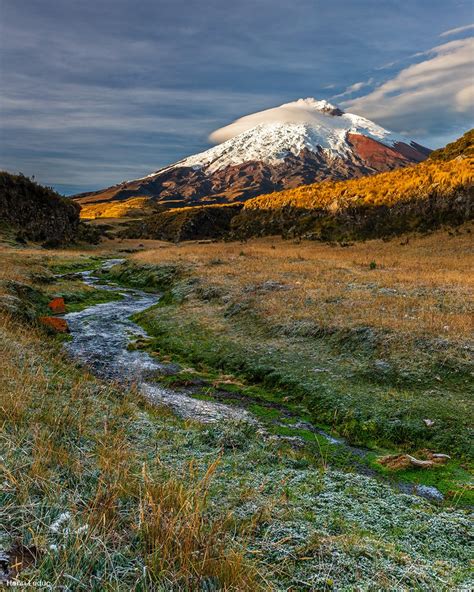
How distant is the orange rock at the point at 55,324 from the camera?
19766mm

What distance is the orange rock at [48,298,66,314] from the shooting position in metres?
24.9

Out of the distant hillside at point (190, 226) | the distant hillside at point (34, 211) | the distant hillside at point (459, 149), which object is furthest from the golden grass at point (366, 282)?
the distant hillside at point (190, 226)

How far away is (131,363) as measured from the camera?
53.0 ft

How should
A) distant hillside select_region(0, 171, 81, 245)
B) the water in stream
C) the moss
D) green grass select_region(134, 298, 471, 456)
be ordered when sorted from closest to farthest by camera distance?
green grass select_region(134, 298, 471, 456), the water in stream, the moss, distant hillside select_region(0, 171, 81, 245)

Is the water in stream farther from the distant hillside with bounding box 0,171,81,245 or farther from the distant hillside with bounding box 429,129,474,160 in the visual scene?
the distant hillside with bounding box 429,129,474,160

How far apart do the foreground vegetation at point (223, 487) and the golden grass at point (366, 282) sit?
37cm

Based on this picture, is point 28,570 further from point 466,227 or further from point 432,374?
point 466,227

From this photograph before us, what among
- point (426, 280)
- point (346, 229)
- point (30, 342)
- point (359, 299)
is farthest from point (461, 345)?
point (346, 229)

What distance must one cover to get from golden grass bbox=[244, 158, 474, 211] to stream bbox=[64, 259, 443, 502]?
34.7m

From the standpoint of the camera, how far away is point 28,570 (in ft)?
11.4

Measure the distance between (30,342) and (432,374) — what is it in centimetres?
1359

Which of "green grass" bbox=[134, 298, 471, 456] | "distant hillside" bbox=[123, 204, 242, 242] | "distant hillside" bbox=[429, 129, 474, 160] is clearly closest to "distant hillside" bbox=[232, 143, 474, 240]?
"distant hillside" bbox=[429, 129, 474, 160]

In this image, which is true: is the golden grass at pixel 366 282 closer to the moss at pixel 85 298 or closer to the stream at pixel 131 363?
the stream at pixel 131 363

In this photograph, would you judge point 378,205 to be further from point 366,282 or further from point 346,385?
point 346,385
